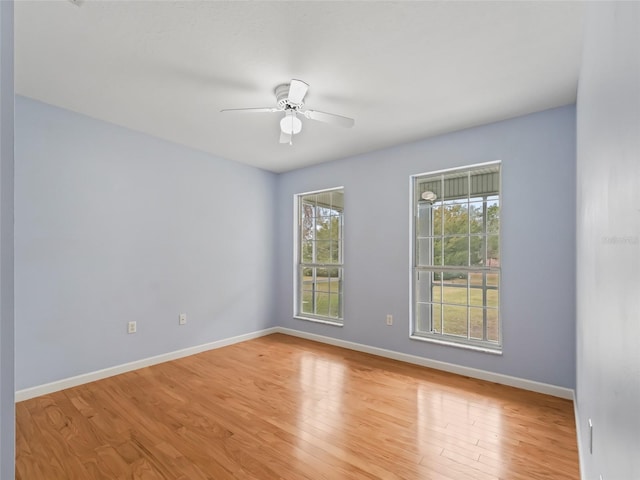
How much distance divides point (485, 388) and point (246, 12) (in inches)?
140

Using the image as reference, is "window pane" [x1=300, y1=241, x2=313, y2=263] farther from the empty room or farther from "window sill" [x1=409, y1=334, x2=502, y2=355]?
"window sill" [x1=409, y1=334, x2=502, y2=355]

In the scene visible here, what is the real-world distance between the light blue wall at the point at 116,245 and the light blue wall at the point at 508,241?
1.69 metres

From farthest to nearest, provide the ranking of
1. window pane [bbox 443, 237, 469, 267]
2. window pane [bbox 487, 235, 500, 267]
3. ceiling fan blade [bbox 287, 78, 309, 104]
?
window pane [bbox 443, 237, 469, 267], window pane [bbox 487, 235, 500, 267], ceiling fan blade [bbox 287, 78, 309, 104]

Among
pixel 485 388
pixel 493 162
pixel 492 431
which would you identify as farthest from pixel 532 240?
pixel 492 431

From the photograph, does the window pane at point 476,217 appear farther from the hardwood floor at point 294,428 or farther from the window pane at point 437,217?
the hardwood floor at point 294,428

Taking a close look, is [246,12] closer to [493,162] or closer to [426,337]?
[493,162]

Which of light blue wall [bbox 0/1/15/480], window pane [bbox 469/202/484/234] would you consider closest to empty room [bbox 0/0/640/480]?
light blue wall [bbox 0/1/15/480]

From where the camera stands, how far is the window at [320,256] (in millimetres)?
4664

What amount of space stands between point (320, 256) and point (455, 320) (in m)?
2.09

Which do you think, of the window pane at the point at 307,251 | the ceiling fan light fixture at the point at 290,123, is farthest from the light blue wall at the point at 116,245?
the ceiling fan light fixture at the point at 290,123

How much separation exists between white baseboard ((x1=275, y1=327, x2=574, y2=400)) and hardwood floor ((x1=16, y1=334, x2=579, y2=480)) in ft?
0.31

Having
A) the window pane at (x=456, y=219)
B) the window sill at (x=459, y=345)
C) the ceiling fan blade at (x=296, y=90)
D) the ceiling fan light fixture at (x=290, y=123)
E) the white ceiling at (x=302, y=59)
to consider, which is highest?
the white ceiling at (x=302, y=59)

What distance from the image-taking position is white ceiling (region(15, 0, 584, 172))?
1800 mm

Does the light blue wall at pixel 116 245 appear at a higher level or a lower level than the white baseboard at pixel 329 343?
higher
